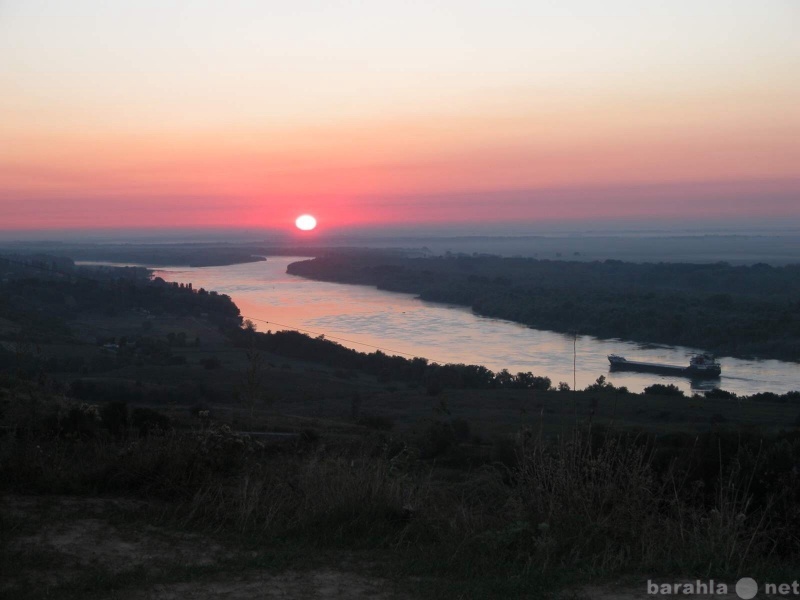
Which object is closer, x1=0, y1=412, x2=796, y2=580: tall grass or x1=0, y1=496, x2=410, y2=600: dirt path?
x1=0, y1=496, x2=410, y2=600: dirt path

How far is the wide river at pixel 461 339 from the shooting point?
20.3 metres

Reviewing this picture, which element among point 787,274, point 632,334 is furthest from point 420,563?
point 787,274

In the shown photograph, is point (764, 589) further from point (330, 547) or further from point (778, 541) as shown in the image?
point (330, 547)

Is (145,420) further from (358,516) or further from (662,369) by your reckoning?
(662,369)

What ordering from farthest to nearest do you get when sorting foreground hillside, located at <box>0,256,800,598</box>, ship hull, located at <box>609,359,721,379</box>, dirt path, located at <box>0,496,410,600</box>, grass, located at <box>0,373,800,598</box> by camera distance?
ship hull, located at <box>609,359,721,379</box>
grass, located at <box>0,373,800,598</box>
foreground hillside, located at <box>0,256,800,598</box>
dirt path, located at <box>0,496,410,600</box>

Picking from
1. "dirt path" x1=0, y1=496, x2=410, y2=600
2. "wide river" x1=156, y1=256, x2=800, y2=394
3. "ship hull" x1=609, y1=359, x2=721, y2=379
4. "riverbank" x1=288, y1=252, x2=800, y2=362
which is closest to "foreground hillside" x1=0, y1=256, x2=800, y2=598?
"dirt path" x1=0, y1=496, x2=410, y2=600

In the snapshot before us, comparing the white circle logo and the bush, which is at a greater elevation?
the white circle logo

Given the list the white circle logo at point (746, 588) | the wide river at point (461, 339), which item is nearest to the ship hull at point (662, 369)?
the wide river at point (461, 339)

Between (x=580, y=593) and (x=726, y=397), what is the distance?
1385cm

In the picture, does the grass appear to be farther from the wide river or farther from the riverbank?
the riverbank

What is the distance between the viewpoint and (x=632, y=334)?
2842 centimetres

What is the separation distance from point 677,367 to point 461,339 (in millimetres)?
9243

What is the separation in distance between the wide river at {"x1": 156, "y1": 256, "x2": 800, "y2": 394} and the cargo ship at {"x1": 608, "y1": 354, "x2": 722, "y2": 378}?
0.35m

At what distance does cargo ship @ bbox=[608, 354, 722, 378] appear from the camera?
65.4ft
